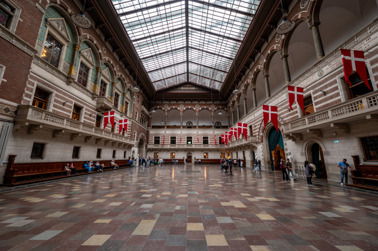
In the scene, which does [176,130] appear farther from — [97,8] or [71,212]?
[71,212]

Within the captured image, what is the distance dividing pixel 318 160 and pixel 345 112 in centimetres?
493

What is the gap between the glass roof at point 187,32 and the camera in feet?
52.4

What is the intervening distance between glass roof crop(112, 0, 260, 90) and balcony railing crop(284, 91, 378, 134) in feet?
39.8

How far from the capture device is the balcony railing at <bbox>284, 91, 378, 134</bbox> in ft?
23.7

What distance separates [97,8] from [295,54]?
19.8 metres

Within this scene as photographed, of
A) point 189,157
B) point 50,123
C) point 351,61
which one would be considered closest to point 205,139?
point 189,157

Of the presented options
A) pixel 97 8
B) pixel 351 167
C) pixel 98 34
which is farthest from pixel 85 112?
pixel 351 167

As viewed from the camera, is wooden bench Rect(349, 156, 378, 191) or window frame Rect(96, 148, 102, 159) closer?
wooden bench Rect(349, 156, 378, 191)

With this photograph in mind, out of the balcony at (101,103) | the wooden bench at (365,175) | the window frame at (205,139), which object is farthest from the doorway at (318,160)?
the window frame at (205,139)

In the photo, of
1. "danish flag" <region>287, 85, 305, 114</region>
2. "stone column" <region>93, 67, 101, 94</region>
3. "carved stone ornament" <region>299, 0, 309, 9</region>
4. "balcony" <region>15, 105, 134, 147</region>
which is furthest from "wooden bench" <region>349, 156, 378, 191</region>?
"stone column" <region>93, 67, 101, 94</region>

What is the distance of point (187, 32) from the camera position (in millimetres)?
21000

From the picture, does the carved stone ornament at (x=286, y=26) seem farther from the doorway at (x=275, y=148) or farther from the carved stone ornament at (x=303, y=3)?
the doorway at (x=275, y=148)

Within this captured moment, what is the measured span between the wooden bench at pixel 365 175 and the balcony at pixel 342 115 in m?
2.09

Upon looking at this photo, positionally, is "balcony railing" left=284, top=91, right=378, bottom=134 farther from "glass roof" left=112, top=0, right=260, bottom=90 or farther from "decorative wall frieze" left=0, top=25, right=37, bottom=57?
"decorative wall frieze" left=0, top=25, right=37, bottom=57
